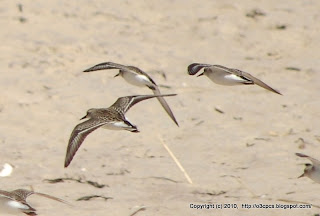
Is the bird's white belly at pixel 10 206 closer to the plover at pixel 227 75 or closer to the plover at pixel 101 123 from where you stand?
the plover at pixel 101 123

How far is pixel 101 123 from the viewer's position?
6574 mm

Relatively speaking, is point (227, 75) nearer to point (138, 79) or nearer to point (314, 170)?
point (138, 79)

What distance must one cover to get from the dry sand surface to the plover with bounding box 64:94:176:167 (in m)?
0.48

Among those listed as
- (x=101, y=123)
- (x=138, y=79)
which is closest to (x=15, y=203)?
(x=101, y=123)

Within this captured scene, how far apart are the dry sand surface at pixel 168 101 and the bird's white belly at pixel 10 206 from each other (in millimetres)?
476

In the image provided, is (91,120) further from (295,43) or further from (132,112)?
(295,43)

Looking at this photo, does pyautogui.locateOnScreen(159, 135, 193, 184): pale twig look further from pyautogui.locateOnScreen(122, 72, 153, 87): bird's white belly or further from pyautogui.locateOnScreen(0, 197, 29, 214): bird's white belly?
pyautogui.locateOnScreen(0, 197, 29, 214): bird's white belly

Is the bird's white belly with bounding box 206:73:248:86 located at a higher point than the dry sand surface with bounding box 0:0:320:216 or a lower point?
higher

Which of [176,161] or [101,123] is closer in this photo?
[101,123]

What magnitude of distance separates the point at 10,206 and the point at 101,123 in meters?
0.80

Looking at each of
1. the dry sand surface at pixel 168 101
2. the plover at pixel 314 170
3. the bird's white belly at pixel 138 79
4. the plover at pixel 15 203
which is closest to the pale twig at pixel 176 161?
the dry sand surface at pixel 168 101

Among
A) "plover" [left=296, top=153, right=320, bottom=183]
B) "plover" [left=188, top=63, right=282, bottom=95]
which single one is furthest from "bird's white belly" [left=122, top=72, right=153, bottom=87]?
"plover" [left=296, top=153, right=320, bottom=183]

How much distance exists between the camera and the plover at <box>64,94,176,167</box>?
638 cm

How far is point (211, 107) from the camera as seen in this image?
332 inches
